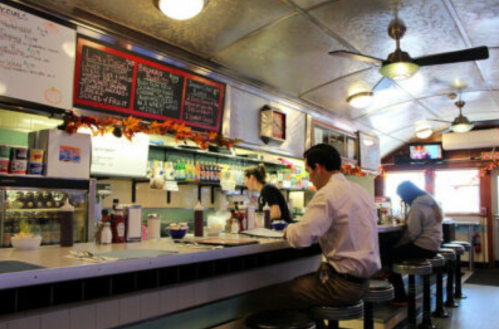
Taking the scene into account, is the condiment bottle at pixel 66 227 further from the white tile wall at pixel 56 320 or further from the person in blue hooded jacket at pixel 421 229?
the person in blue hooded jacket at pixel 421 229

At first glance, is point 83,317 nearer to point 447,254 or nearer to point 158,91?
point 158,91

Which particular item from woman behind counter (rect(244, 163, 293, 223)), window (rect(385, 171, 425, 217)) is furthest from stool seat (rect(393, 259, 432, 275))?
window (rect(385, 171, 425, 217))

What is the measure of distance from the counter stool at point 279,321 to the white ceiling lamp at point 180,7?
7.97 feet

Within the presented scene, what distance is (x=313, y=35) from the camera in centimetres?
454

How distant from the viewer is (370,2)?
395 centimetres

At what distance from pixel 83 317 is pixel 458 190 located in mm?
10855

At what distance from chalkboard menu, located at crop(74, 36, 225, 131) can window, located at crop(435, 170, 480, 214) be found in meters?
8.01

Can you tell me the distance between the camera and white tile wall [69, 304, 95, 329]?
1942mm

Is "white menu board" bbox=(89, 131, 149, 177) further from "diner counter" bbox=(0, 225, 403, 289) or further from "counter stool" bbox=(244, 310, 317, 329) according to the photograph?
"counter stool" bbox=(244, 310, 317, 329)

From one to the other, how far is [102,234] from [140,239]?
0.30 metres

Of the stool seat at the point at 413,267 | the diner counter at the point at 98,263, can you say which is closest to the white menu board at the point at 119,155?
the diner counter at the point at 98,263

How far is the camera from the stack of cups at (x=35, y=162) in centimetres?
323

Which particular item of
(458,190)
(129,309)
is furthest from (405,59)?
(458,190)

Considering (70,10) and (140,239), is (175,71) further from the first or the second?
(140,239)
